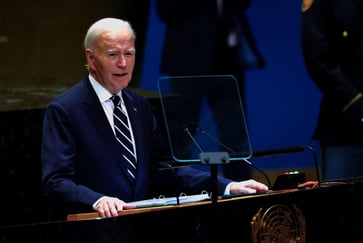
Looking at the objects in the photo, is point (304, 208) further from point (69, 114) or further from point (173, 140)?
point (69, 114)

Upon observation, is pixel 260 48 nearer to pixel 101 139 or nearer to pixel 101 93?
pixel 101 93

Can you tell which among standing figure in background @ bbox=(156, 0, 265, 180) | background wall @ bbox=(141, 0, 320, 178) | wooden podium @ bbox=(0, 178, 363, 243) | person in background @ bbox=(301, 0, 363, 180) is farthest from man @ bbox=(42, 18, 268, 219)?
background wall @ bbox=(141, 0, 320, 178)

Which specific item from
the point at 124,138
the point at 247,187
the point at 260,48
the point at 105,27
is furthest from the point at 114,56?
the point at 260,48

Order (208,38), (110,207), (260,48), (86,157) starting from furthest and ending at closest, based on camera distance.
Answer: (260,48) < (208,38) < (86,157) < (110,207)

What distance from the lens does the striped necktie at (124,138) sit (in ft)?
13.5

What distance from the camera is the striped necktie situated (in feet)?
13.5

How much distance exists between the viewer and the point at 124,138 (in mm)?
4145

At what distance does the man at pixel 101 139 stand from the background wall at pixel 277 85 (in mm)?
2566

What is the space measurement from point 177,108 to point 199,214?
475mm

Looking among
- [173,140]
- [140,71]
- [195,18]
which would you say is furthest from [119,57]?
[140,71]

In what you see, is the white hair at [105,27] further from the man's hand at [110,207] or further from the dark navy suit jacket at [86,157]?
the man's hand at [110,207]

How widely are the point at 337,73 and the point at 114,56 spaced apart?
3.88 ft

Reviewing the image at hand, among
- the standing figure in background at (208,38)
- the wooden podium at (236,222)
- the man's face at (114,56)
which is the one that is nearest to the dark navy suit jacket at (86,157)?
the man's face at (114,56)

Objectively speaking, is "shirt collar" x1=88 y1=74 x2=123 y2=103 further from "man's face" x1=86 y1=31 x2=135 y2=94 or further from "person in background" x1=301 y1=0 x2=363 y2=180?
"person in background" x1=301 y1=0 x2=363 y2=180
